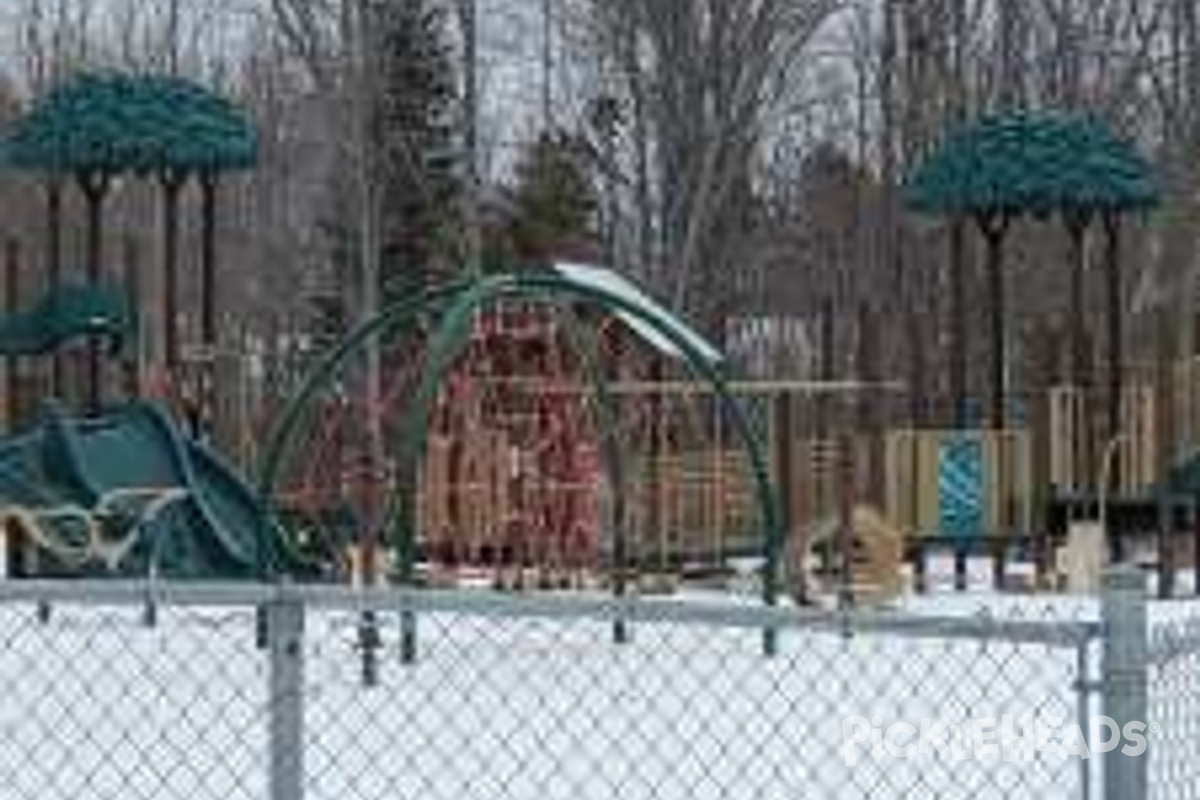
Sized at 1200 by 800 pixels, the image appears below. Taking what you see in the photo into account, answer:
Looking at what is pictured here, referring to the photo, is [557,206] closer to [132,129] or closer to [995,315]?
[995,315]

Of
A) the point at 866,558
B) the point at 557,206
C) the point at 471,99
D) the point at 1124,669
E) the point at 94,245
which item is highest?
the point at 471,99

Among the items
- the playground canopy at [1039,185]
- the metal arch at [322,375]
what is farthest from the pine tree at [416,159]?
the metal arch at [322,375]

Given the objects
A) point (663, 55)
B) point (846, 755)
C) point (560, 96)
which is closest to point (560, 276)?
point (846, 755)

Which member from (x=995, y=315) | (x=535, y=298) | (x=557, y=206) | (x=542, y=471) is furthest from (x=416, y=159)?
(x=535, y=298)

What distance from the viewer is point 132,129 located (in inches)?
720

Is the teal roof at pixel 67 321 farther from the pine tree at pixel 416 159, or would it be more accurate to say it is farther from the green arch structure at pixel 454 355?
the pine tree at pixel 416 159

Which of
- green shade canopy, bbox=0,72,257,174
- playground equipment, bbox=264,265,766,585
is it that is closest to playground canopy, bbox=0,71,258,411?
green shade canopy, bbox=0,72,257,174

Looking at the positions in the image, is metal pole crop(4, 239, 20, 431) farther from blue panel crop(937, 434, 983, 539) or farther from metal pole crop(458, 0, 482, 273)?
metal pole crop(458, 0, 482, 273)

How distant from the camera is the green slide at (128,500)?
15.4 metres

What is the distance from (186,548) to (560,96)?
22.6 m

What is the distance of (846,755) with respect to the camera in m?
8.69

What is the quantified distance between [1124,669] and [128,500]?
11.6m

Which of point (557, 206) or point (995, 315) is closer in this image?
point (995, 315)

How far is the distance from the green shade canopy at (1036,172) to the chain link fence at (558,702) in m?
5.73
